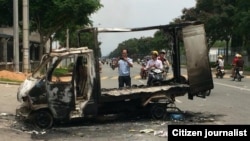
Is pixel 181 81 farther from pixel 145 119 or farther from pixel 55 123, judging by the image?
pixel 55 123

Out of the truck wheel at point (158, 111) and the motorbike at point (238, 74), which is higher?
the motorbike at point (238, 74)

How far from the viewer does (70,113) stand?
1219 centimetres

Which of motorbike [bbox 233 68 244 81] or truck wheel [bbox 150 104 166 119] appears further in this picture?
motorbike [bbox 233 68 244 81]

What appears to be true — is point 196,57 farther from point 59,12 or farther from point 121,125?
point 59,12

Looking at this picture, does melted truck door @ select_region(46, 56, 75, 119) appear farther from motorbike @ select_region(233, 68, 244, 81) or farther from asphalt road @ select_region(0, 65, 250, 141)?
motorbike @ select_region(233, 68, 244, 81)

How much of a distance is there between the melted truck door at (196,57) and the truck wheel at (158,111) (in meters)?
0.86

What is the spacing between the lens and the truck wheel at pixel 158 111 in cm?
1312

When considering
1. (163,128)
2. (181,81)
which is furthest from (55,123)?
(181,81)

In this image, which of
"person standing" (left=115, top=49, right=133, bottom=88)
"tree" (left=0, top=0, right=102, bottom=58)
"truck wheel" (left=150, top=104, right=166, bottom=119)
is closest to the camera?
"truck wheel" (left=150, top=104, right=166, bottom=119)

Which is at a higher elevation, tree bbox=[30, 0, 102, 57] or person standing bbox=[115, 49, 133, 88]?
tree bbox=[30, 0, 102, 57]

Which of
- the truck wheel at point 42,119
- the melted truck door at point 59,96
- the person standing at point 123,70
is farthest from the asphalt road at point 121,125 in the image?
the person standing at point 123,70

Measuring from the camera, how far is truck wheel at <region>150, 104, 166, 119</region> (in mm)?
13117

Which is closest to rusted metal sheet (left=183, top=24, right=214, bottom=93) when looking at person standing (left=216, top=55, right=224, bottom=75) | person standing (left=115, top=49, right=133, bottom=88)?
person standing (left=115, top=49, right=133, bottom=88)

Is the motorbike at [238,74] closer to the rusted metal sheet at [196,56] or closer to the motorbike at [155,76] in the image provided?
the motorbike at [155,76]
